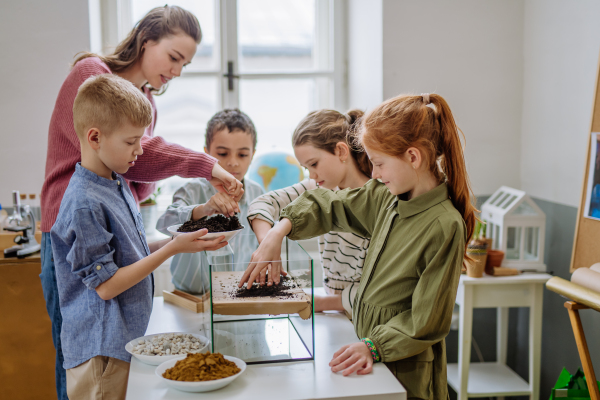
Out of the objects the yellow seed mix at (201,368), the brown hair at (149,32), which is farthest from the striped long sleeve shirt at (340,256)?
the brown hair at (149,32)

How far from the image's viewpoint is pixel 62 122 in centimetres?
143

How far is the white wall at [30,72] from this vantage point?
247cm

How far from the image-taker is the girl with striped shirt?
1495 mm

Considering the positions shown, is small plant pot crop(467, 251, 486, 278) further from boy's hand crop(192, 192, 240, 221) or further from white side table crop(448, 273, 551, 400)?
boy's hand crop(192, 192, 240, 221)

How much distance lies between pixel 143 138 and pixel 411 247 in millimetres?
830

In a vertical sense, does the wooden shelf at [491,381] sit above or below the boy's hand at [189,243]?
below

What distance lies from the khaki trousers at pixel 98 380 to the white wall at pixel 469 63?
1.83 m

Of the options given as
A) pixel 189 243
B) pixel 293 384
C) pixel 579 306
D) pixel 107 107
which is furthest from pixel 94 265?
pixel 579 306

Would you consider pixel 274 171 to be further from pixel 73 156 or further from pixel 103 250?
pixel 103 250

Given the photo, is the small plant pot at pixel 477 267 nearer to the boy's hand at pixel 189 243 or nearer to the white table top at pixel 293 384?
the white table top at pixel 293 384

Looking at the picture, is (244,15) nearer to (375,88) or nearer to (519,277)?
(375,88)

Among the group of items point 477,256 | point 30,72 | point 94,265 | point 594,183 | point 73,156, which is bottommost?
point 477,256

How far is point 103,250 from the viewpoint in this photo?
117cm

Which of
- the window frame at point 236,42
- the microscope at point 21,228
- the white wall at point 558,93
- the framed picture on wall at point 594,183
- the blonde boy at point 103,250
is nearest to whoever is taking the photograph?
the blonde boy at point 103,250
